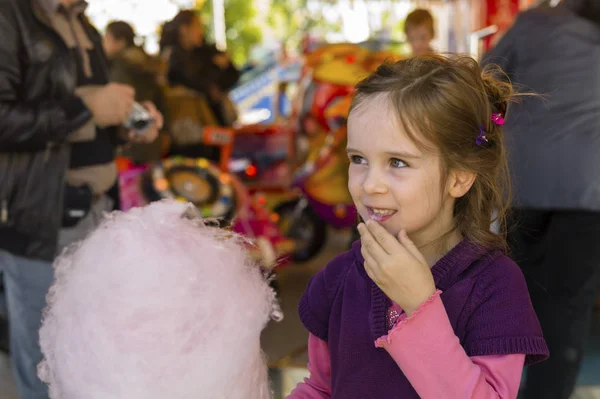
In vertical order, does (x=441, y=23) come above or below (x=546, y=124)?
below

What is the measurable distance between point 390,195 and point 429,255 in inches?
7.4

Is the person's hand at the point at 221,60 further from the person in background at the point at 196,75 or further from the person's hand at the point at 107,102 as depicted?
the person's hand at the point at 107,102

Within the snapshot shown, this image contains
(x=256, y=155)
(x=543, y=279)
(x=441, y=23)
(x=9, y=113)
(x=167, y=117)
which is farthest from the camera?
(x=441, y=23)

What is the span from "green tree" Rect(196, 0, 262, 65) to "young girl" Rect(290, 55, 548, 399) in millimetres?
15726

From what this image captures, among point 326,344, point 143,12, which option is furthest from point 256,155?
point 326,344

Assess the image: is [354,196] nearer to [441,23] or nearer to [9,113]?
[9,113]

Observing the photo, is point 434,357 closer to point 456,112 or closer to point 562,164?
point 456,112

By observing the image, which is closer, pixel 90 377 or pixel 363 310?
pixel 90 377

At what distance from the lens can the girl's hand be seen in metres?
1.04

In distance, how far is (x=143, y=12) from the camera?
822 centimetres

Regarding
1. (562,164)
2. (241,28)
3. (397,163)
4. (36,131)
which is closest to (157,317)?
(397,163)

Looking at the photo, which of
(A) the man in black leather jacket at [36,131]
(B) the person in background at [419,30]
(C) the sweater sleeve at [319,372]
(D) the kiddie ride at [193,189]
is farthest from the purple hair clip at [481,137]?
(B) the person in background at [419,30]

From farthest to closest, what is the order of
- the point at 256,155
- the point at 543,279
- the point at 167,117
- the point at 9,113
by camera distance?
the point at 256,155 → the point at 167,117 → the point at 543,279 → the point at 9,113

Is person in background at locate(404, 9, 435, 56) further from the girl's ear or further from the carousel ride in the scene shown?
the girl's ear
